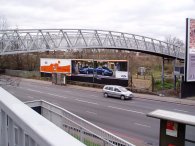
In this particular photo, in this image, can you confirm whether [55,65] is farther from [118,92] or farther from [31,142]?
[31,142]

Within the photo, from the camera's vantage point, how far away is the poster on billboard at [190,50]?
3347 centimetres

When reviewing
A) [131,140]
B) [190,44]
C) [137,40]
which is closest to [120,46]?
[137,40]

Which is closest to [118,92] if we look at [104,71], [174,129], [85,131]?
[104,71]

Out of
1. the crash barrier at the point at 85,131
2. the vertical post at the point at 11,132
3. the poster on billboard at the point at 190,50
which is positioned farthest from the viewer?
the poster on billboard at the point at 190,50

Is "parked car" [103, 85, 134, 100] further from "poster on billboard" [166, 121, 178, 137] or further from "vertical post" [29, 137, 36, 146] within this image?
"vertical post" [29, 137, 36, 146]

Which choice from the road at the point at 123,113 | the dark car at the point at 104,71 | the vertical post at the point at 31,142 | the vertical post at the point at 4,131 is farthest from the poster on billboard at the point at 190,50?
the vertical post at the point at 31,142

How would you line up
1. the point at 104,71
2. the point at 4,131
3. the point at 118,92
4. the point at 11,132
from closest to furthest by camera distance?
1. the point at 11,132
2. the point at 4,131
3. the point at 118,92
4. the point at 104,71

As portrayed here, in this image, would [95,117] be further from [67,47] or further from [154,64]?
[154,64]

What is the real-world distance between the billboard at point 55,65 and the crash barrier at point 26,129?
5167 centimetres

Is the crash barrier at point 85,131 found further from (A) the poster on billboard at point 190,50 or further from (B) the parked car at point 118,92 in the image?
(B) the parked car at point 118,92

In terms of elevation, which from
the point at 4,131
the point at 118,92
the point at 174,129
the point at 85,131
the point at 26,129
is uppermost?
the point at 26,129

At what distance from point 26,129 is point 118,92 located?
35923 millimetres

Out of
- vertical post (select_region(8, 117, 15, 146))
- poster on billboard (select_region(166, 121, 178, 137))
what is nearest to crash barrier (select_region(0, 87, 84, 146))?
vertical post (select_region(8, 117, 15, 146))

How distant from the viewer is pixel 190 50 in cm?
3372
